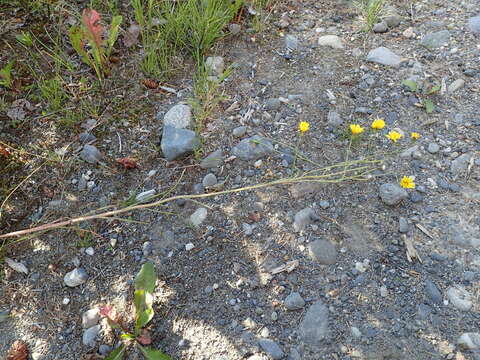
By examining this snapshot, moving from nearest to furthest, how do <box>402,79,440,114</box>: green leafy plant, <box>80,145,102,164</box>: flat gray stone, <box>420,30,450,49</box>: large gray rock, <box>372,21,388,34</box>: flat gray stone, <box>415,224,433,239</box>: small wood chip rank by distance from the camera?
<box>415,224,433,239</box>: small wood chip
<box>80,145,102,164</box>: flat gray stone
<box>402,79,440,114</box>: green leafy plant
<box>420,30,450,49</box>: large gray rock
<box>372,21,388,34</box>: flat gray stone

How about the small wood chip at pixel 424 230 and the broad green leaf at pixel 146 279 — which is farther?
the small wood chip at pixel 424 230

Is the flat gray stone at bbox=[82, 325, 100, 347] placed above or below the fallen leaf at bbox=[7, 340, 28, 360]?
below

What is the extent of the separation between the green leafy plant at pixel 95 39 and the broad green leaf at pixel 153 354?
1734mm

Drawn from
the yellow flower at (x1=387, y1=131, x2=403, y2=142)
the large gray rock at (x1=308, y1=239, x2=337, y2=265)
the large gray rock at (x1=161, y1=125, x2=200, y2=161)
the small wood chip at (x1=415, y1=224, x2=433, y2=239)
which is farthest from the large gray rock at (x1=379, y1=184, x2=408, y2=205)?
the large gray rock at (x1=161, y1=125, x2=200, y2=161)

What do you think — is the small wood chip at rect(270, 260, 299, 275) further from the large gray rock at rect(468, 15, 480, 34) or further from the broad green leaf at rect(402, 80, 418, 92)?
the large gray rock at rect(468, 15, 480, 34)

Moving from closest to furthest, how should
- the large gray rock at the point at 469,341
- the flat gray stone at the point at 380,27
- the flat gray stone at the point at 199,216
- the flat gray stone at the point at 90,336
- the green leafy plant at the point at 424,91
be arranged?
the large gray rock at the point at 469,341 → the flat gray stone at the point at 90,336 → the flat gray stone at the point at 199,216 → the green leafy plant at the point at 424,91 → the flat gray stone at the point at 380,27

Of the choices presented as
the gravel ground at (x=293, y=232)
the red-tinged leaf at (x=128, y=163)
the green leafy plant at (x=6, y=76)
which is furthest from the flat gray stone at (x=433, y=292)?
the green leafy plant at (x=6, y=76)

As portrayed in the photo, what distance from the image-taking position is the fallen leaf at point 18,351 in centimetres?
206

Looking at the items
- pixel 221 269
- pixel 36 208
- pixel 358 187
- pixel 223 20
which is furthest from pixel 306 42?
pixel 36 208

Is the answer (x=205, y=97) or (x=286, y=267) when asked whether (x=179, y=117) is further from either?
(x=286, y=267)

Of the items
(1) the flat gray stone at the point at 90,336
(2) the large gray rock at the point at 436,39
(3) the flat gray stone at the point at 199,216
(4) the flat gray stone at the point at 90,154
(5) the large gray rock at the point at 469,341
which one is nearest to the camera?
(5) the large gray rock at the point at 469,341

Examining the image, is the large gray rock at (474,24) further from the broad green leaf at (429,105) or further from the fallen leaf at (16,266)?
the fallen leaf at (16,266)

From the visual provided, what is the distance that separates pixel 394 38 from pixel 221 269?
209cm

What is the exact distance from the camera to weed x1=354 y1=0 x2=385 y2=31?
10.2 feet
